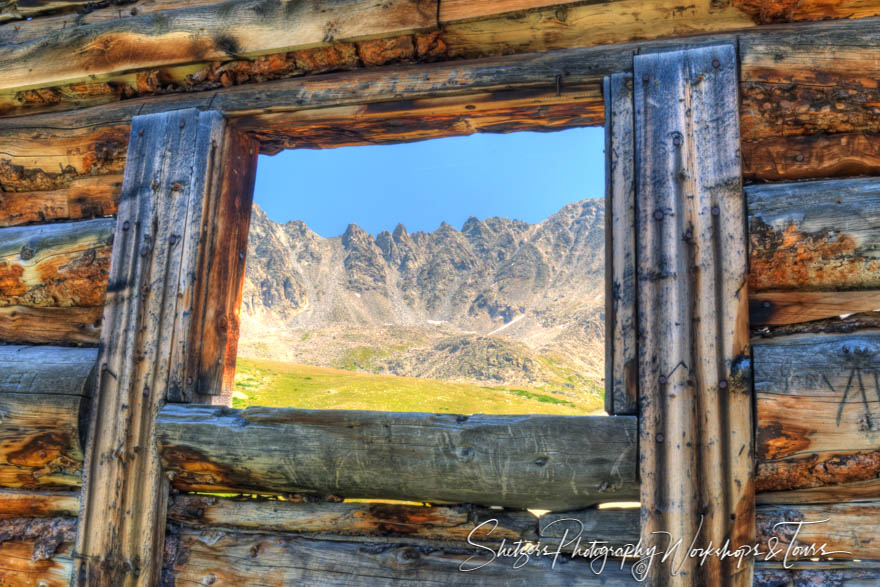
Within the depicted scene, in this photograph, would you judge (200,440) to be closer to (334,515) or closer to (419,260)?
(334,515)

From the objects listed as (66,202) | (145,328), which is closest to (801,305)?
(145,328)

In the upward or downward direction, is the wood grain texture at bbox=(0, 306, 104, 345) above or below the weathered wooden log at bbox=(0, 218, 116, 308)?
below

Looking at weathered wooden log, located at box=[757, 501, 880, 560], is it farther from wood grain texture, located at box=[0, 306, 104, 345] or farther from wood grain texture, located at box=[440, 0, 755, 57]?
wood grain texture, located at box=[0, 306, 104, 345]

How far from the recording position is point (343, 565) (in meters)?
2.12

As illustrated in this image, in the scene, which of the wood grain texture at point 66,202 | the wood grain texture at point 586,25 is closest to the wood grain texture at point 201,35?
the wood grain texture at point 586,25

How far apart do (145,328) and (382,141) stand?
1426 millimetres

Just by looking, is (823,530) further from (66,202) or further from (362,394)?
(362,394)

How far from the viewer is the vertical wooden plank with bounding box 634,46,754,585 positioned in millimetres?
1844

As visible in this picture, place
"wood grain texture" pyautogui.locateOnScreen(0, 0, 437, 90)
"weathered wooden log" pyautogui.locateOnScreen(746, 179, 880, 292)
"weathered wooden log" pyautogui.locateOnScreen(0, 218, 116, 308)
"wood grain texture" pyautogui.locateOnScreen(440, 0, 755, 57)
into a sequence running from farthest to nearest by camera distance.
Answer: "weathered wooden log" pyautogui.locateOnScreen(0, 218, 116, 308) < "wood grain texture" pyautogui.locateOnScreen(0, 0, 437, 90) < "wood grain texture" pyautogui.locateOnScreen(440, 0, 755, 57) < "weathered wooden log" pyautogui.locateOnScreen(746, 179, 880, 292)

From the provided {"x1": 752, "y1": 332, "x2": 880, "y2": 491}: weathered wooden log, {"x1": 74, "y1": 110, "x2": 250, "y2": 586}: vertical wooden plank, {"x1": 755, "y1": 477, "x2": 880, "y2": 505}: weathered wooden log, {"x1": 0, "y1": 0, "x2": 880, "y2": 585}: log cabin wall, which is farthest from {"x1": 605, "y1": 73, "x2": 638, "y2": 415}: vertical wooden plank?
{"x1": 74, "y1": 110, "x2": 250, "y2": 586}: vertical wooden plank

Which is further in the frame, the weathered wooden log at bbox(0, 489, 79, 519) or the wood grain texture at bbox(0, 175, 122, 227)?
the wood grain texture at bbox(0, 175, 122, 227)

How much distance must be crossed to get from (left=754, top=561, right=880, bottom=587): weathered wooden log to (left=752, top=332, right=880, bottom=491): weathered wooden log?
25cm

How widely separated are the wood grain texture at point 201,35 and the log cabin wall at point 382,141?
0.01m

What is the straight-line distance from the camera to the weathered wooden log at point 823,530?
1.82 m
